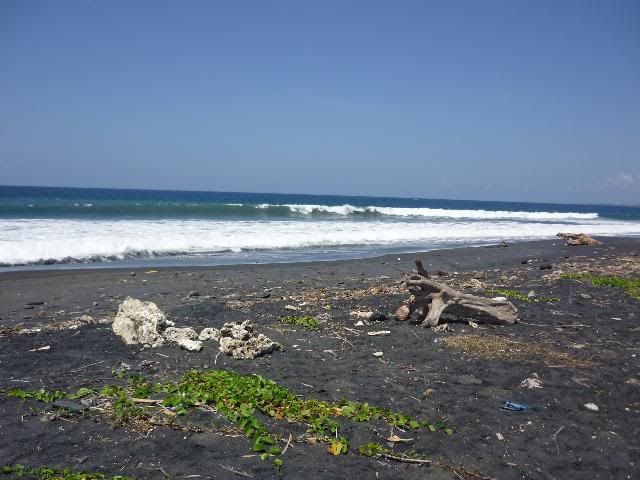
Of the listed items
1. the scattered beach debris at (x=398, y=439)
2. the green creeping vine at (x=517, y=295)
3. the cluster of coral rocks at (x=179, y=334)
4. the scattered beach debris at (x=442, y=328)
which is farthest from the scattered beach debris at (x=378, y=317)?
the scattered beach debris at (x=398, y=439)

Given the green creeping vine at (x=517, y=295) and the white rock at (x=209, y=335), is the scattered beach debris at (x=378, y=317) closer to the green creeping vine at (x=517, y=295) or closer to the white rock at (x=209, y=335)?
the white rock at (x=209, y=335)

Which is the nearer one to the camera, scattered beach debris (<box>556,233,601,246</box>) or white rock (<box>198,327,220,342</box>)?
white rock (<box>198,327,220,342</box>)

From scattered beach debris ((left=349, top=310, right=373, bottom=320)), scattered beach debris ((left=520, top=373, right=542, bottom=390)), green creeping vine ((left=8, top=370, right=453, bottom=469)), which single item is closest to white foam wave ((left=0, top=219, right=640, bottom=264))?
scattered beach debris ((left=349, top=310, right=373, bottom=320))

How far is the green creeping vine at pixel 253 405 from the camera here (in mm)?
3568

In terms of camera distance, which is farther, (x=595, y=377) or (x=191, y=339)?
(x=191, y=339)

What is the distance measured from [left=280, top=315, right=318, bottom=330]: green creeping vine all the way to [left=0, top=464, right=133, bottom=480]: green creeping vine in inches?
143

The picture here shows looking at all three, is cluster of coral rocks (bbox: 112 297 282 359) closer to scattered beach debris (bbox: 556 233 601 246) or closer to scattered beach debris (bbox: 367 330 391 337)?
scattered beach debris (bbox: 367 330 391 337)

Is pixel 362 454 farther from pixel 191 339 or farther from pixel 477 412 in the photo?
pixel 191 339

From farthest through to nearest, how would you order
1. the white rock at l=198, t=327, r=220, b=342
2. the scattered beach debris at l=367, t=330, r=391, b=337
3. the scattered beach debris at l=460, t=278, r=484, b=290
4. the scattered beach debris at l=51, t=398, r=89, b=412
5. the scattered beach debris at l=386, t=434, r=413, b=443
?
the scattered beach debris at l=460, t=278, r=484, b=290 → the scattered beach debris at l=367, t=330, r=391, b=337 → the white rock at l=198, t=327, r=220, b=342 → the scattered beach debris at l=51, t=398, r=89, b=412 → the scattered beach debris at l=386, t=434, r=413, b=443

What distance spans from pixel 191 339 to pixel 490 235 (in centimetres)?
2314

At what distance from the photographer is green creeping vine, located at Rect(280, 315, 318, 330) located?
647cm

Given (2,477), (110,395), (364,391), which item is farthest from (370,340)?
(2,477)

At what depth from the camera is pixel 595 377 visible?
4730mm

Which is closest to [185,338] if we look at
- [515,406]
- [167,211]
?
[515,406]
